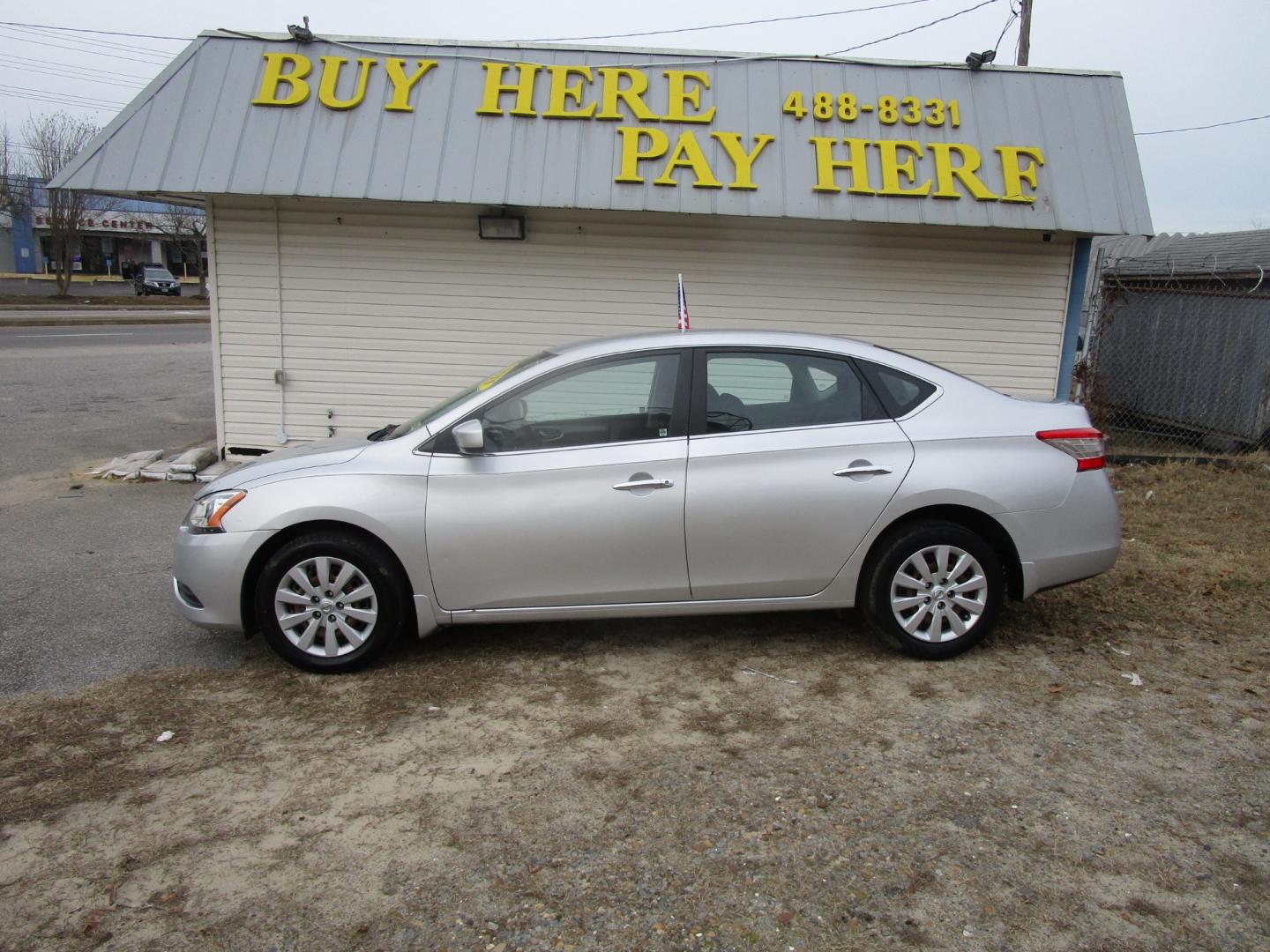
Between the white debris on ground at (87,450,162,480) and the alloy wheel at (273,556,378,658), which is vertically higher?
the alloy wheel at (273,556,378,658)

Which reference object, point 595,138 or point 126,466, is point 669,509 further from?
point 126,466

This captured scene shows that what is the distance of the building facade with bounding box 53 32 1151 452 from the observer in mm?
8398

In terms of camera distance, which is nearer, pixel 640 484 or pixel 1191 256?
pixel 640 484

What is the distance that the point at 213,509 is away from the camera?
470 cm

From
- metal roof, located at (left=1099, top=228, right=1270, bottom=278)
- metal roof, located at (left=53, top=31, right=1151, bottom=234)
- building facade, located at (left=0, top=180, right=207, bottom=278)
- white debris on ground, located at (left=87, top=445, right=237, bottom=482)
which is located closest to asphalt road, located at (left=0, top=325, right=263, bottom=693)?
white debris on ground, located at (left=87, top=445, right=237, bottom=482)

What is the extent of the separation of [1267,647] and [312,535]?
16.2 ft

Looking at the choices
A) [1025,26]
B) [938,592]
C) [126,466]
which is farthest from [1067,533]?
[1025,26]

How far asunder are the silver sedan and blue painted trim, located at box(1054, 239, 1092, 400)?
4946 mm

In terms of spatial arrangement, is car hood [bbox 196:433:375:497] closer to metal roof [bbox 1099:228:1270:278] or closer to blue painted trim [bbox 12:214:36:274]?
metal roof [bbox 1099:228:1270:278]

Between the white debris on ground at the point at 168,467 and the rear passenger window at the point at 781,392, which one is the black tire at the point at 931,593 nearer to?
the rear passenger window at the point at 781,392

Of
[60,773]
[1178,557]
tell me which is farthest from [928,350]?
[60,773]

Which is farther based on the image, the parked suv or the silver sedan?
the parked suv

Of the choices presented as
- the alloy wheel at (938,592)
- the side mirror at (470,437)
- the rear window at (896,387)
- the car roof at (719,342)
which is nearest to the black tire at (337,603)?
the side mirror at (470,437)

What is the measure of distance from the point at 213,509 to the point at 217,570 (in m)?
0.30
